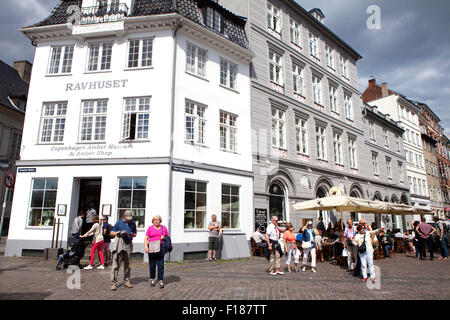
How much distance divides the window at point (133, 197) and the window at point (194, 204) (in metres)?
1.90

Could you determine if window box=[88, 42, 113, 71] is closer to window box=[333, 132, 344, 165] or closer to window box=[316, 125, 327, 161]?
window box=[316, 125, 327, 161]

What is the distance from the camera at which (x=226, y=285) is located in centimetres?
813

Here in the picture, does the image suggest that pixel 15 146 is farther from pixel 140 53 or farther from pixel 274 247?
pixel 274 247

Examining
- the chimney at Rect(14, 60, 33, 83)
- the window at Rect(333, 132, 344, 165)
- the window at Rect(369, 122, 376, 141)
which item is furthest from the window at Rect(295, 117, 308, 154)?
the chimney at Rect(14, 60, 33, 83)

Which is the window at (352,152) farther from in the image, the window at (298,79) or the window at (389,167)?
the window at (389,167)

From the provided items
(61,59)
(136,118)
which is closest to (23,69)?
(61,59)

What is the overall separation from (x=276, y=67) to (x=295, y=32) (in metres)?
4.56

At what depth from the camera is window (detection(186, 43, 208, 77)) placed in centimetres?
1597

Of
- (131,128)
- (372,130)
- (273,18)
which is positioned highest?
(273,18)

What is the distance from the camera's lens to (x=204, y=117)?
16.1 metres

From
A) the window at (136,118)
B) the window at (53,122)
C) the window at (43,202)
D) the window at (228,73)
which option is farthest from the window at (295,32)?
the window at (43,202)

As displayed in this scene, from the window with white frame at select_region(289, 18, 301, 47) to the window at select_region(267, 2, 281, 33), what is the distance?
1582 millimetres

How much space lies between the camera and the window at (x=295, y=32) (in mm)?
23375

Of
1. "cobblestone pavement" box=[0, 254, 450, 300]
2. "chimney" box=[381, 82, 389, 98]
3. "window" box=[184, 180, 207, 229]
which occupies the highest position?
"chimney" box=[381, 82, 389, 98]
